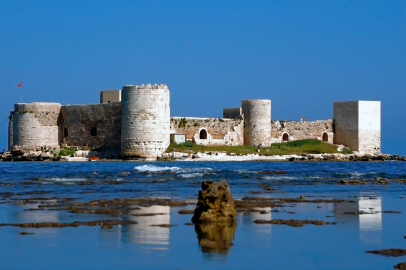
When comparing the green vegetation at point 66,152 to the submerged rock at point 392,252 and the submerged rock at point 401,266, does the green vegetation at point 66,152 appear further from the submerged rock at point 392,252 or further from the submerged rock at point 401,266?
the submerged rock at point 401,266

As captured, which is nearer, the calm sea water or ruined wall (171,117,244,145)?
the calm sea water

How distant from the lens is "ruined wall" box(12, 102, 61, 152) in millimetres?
42000

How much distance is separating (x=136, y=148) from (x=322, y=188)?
2062 cm

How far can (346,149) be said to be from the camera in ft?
151

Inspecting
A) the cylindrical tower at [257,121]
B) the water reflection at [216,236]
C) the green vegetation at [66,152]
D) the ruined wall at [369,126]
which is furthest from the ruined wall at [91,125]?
the water reflection at [216,236]

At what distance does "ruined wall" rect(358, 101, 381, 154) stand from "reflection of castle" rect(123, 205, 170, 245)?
35953mm

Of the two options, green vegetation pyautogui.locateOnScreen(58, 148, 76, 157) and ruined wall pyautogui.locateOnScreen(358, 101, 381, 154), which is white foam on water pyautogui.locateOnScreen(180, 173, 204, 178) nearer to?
green vegetation pyautogui.locateOnScreen(58, 148, 76, 157)

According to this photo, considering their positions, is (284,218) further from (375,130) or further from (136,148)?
(375,130)

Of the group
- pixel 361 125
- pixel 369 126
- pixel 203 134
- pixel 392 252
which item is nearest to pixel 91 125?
pixel 203 134

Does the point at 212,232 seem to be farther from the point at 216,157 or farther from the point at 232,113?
the point at 232,113

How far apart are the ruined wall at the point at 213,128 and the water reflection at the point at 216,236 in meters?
31.9

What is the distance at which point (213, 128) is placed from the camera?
4353 cm

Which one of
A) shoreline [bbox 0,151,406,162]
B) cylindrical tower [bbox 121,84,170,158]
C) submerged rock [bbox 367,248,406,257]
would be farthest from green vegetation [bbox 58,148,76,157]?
submerged rock [bbox 367,248,406,257]

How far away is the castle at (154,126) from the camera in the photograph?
3738cm
